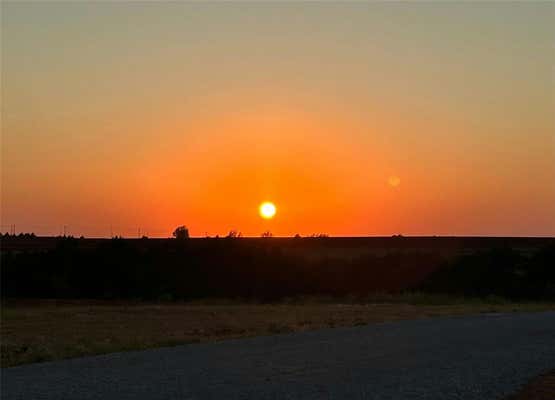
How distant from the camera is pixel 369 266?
75.4m

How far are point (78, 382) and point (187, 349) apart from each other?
19.1 ft

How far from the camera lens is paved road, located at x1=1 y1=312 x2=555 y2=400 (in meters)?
15.2

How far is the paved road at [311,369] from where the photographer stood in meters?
15.2

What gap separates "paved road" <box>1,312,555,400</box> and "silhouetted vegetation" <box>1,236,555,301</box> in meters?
41.6

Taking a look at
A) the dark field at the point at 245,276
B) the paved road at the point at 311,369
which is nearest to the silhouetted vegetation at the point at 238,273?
the dark field at the point at 245,276

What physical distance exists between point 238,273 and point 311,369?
52.6 meters

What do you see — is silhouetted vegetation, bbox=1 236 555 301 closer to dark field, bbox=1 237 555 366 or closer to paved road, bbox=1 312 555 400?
dark field, bbox=1 237 555 366

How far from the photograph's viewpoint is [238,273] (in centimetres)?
7031

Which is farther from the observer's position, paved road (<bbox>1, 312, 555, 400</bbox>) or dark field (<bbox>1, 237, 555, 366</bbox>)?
dark field (<bbox>1, 237, 555, 366</bbox>)

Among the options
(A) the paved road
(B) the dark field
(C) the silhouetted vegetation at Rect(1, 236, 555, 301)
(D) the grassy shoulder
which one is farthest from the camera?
(C) the silhouetted vegetation at Rect(1, 236, 555, 301)

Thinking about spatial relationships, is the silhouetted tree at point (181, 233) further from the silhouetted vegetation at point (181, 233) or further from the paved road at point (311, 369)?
the paved road at point (311, 369)

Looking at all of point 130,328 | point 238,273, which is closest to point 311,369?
point 130,328

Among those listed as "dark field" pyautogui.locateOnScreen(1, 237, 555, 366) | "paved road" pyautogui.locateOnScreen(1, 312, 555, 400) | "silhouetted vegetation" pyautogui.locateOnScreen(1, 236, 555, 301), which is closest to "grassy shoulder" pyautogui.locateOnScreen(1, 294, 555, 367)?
"paved road" pyautogui.locateOnScreen(1, 312, 555, 400)

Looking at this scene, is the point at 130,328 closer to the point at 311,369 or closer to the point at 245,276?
the point at 311,369
